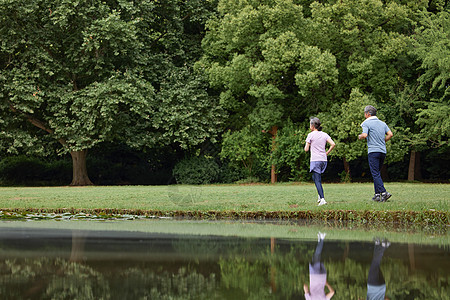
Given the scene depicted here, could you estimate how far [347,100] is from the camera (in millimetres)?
36500

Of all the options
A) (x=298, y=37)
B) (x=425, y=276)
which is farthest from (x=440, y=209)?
(x=298, y=37)

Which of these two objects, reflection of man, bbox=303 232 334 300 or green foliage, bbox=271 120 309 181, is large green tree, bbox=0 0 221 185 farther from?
reflection of man, bbox=303 232 334 300

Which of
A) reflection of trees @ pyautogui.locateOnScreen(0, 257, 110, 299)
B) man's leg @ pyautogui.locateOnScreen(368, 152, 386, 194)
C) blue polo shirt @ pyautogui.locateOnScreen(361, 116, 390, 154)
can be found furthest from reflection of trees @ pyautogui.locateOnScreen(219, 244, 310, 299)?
blue polo shirt @ pyautogui.locateOnScreen(361, 116, 390, 154)

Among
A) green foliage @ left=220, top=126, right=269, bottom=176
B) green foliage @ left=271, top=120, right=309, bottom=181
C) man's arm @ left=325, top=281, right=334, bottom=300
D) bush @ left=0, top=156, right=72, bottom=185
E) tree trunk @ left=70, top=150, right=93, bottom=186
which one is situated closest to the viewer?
man's arm @ left=325, top=281, right=334, bottom=300

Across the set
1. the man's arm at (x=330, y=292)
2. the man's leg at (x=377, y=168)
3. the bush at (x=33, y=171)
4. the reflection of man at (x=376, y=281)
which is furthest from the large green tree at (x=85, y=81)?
the man's arm at (x=330, y=292)

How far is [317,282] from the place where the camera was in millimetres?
5590

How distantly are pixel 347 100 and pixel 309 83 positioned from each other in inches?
153

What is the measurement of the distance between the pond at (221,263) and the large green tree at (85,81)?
23063 millimetres

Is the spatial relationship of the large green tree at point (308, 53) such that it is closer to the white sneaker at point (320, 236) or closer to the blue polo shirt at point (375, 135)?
the blue polo shirt at point (375, 135)

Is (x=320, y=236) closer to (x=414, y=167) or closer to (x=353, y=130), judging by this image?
(x=353, y=130)

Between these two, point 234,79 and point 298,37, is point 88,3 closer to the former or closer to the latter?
point 234,79

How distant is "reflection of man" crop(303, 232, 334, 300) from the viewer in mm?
5035

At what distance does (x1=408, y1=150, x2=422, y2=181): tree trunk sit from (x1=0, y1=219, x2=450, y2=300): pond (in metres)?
29.2

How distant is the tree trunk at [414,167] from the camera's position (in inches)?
1505
